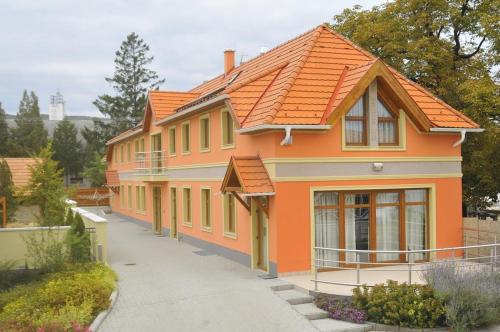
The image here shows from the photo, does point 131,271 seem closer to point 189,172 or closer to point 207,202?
point 207,202

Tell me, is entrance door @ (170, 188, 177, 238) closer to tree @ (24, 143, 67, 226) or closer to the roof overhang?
tree @ (24, 143, 67, 226)

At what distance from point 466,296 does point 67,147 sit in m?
64.9

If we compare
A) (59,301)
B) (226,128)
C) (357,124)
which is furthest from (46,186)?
(357,124)

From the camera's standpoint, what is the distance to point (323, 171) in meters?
15.8

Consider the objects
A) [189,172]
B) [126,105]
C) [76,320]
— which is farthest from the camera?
[126,105]

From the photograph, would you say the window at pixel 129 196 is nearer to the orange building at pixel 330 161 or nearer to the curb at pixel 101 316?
the orange building at pixel 330 161

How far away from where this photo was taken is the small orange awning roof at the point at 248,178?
15.2 m

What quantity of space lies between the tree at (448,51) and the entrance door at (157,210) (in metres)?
12.8

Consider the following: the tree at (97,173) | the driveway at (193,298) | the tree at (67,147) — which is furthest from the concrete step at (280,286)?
the tree at (67,147)

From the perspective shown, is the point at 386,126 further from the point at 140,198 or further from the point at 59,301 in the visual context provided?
the point at 140,198

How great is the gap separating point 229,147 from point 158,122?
25.7 ft

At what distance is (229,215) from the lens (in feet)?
63.6

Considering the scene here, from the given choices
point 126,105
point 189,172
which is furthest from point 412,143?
point 126,105

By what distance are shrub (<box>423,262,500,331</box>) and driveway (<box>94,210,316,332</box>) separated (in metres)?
2.91
